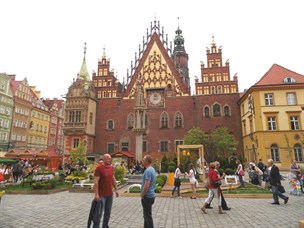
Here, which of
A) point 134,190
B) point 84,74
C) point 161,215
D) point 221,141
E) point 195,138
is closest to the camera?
point 161,215

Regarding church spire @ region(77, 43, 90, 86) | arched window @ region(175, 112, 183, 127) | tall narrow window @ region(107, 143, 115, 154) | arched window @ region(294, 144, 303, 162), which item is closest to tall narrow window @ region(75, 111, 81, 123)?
church spire @ region(77, 43, 90, 86)

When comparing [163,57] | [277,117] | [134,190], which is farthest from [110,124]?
[134,190]

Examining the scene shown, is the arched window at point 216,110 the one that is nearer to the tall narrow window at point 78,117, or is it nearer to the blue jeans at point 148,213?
the tall narrow window at point 78,117

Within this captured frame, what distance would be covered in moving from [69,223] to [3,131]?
144 feet

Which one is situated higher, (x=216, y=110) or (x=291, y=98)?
(x=216, y=110)

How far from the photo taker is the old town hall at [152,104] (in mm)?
38375

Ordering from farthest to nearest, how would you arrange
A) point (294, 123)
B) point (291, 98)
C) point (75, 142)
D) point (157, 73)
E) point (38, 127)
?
point (38, 127), point (157, 73), point (75, 142), point (291, 98), point (294, 123)

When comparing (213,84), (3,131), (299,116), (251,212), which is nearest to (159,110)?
(213,84)

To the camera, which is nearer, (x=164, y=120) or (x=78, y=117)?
(x=78, y=117)

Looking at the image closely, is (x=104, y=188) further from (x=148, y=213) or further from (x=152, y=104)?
(x=152, y=104)

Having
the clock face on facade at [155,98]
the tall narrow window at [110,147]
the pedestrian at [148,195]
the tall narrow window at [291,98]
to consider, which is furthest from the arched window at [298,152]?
the pedestrian at [148,195]

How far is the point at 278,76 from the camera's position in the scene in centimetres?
3197

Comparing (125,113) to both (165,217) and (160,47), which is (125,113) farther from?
(165,217)

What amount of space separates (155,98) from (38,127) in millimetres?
30846
